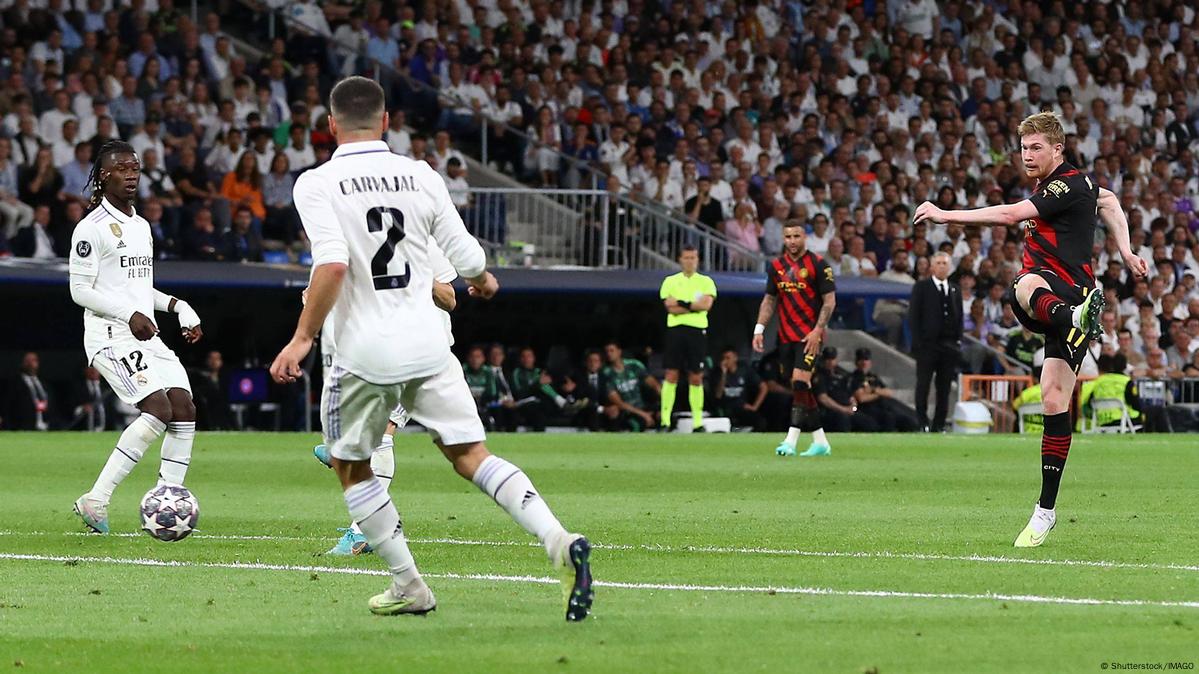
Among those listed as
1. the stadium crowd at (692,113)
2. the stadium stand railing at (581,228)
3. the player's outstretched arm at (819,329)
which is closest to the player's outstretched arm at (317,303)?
the player's outstretched arm at (819,329)

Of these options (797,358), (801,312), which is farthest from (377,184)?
(801,312)

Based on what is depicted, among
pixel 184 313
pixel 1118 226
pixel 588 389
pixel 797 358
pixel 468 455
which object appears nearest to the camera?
pixel 468 455

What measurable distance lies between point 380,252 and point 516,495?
101cm

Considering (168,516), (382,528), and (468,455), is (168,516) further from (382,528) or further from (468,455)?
(468,455)

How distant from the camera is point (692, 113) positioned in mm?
31781

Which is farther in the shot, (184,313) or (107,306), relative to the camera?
(184,313)

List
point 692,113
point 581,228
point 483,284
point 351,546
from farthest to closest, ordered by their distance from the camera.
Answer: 1. point 692,113
2. point 581,228
3. point 351,546
4. point 483,284

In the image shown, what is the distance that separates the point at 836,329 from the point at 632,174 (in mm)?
3999

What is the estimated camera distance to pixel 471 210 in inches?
1081

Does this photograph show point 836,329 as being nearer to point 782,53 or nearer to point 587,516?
point 782,53

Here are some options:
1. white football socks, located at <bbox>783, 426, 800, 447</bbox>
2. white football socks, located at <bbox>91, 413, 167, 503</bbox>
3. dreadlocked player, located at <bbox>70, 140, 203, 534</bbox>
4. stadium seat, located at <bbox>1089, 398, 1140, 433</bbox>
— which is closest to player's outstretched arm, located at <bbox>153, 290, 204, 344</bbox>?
dreadlocked player, located at <bbox>70, 140, 203, 534</bbox>

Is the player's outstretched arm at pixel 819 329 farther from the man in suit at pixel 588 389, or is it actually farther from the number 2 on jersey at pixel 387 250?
the number 2 on jersey at pixel 387 250

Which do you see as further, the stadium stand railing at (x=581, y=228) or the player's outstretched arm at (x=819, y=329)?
the stadium stand railing at (x=581, y=228)

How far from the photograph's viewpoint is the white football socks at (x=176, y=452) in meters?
11.5
